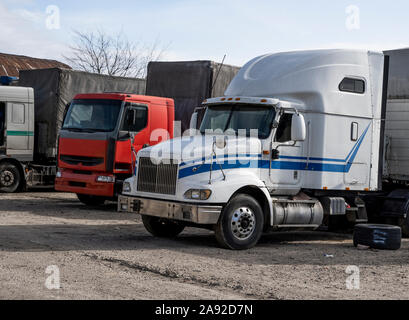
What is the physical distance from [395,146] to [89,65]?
35.8m

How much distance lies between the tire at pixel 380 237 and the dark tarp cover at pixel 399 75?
3198 mm

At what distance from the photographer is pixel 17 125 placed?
2033cm

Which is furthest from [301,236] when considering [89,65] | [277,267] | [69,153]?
[89,65]

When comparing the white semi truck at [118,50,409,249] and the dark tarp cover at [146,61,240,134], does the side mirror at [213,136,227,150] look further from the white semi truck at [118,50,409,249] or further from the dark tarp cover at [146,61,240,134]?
the dark tarp cover at [146,61,240,134]

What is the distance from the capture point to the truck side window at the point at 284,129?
39.2 feet

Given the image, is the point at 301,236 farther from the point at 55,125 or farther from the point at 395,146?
the point at 55,125

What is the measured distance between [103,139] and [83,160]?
0.80m

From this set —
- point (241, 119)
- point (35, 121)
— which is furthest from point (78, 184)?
point (241, 119)

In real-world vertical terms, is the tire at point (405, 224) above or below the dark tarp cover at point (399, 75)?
below

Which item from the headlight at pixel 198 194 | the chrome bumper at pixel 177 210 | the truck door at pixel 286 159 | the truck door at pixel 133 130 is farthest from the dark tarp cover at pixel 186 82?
the headlight at pixel 198 194

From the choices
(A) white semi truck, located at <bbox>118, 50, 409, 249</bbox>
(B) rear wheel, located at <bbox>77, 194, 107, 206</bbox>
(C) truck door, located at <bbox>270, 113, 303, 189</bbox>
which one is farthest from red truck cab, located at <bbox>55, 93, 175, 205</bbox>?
(C) truck door, located at <bbox>270, 113, 303, 189</bbox>

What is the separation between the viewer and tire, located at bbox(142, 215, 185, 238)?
12.6 metres

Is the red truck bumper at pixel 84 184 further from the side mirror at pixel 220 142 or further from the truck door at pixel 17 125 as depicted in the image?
the side mirror at pixel 220 142

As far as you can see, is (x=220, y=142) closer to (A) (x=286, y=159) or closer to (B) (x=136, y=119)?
(A) (x=286, y=159)
